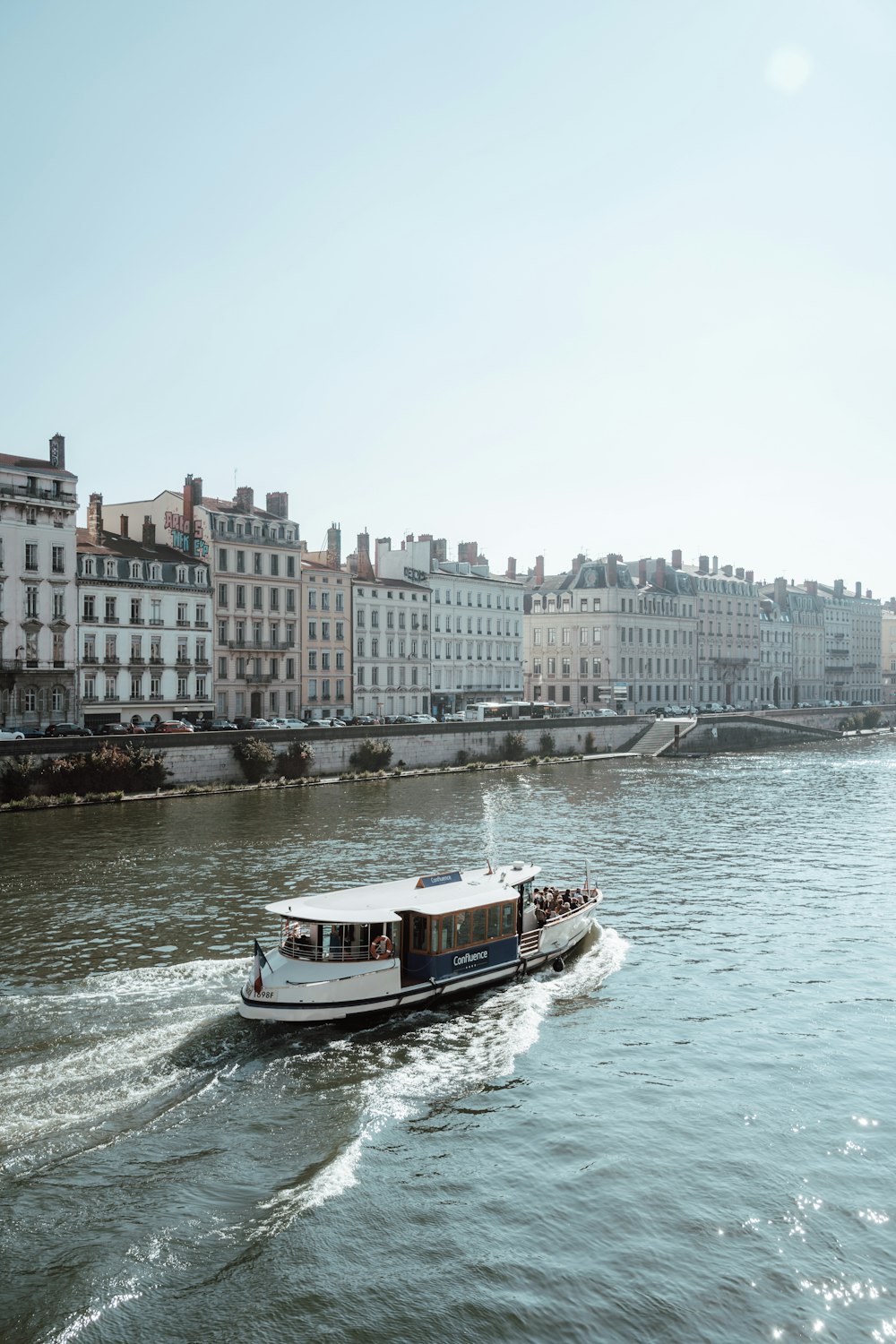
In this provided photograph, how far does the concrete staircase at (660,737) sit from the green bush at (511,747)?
45.7ft

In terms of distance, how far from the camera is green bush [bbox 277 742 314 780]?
232ft

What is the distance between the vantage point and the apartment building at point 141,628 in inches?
2852

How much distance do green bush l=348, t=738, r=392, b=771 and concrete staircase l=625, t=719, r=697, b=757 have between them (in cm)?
2937

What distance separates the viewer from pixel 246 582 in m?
84.0

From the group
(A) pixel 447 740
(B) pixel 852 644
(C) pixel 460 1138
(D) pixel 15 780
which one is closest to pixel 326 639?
(A) pixel 447 740

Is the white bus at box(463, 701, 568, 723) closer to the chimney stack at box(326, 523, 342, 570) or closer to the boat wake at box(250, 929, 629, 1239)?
the chimney stack at box(326, 523, 342, 570)

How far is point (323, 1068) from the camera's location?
23359 mm

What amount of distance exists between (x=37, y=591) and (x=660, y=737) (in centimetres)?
5506

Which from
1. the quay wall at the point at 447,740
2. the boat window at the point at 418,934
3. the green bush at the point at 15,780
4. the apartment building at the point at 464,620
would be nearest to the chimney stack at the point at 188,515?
the quay wall at the point at 447,740

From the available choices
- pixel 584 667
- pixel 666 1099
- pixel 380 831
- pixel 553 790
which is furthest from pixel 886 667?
pixel 666 1099

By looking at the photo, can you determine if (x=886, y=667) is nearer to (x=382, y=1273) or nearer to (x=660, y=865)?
(x=660, y=865)

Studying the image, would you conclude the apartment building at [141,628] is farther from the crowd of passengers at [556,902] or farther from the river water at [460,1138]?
the crowd of passengers at [556,902]

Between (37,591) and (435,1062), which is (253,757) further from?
(435,1062)

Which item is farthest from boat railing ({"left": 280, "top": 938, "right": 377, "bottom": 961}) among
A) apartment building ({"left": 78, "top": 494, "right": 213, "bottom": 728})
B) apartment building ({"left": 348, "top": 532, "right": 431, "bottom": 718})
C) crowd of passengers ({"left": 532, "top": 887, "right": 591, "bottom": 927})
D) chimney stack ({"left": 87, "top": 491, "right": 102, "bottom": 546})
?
apartment building ({"left": 348, "top": 532, "right": 431, "bottom": 718})
